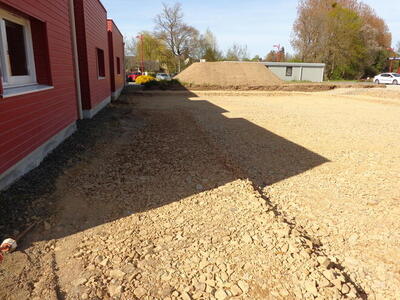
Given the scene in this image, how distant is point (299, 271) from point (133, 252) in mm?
1550

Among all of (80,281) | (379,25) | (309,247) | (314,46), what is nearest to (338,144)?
(309,247)

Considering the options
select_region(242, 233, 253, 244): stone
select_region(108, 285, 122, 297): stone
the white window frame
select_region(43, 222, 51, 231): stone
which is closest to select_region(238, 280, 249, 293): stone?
select_region(242, 233, 253, 244): stone

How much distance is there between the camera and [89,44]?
914 cm

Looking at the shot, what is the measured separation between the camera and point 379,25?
6156cm

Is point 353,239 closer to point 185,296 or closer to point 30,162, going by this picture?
point 185,296

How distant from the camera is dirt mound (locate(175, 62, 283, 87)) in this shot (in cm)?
2729

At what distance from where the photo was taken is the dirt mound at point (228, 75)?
27291mm

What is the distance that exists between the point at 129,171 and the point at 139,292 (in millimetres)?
2828

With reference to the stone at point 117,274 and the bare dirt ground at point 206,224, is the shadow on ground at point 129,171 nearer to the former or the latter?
the bare dirt ground at point 206,224

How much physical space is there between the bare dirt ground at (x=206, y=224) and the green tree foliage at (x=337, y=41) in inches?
1843

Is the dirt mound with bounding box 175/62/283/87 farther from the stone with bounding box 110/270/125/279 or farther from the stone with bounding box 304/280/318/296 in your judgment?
the stone with bounding box 304/280/318/296

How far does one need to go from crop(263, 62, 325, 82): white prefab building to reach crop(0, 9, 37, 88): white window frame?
3736 centimetres

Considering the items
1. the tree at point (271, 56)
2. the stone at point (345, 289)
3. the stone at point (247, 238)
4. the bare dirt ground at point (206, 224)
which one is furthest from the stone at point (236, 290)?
the tree at point (271, 56)

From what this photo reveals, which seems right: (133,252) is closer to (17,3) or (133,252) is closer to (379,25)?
(17,3)
